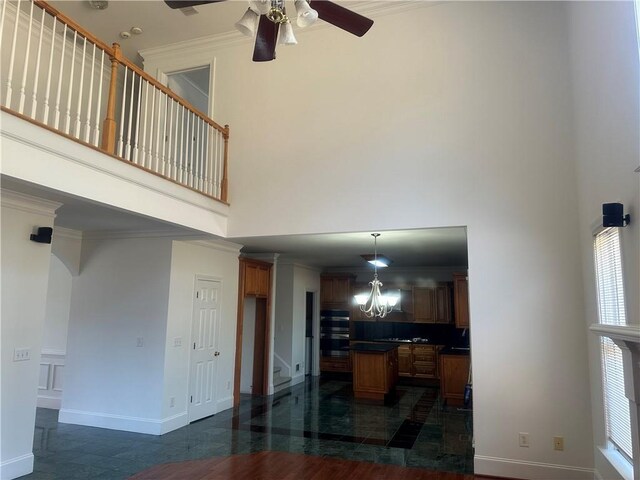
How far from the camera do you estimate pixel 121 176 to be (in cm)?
378

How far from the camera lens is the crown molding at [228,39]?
16.9 ft

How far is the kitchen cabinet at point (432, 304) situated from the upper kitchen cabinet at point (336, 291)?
62.6 inches

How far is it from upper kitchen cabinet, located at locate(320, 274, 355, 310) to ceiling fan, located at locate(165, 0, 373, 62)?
7.47 meters

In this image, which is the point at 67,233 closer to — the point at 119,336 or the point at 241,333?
the point at 119,336

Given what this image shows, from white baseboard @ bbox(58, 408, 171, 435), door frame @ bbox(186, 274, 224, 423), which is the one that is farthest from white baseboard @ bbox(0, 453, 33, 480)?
door frame @ bbox(186, 274, 224, 423)

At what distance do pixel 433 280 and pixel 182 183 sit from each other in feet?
23.0

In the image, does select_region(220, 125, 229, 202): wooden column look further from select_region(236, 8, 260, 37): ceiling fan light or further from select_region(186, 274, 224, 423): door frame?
select_region(236, 8, 260, 37): ceiling fan light

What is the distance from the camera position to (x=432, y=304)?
381 inches

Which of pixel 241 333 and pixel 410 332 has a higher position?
pixel 241 333

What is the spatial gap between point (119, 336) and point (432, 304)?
6.68 m

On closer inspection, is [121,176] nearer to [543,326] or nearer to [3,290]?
[3,290]

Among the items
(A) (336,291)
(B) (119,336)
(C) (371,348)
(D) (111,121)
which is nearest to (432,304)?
(A) (336,291)

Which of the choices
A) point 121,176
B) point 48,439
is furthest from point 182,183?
point 48,439

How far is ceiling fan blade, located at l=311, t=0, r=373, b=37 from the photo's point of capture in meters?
2.91
